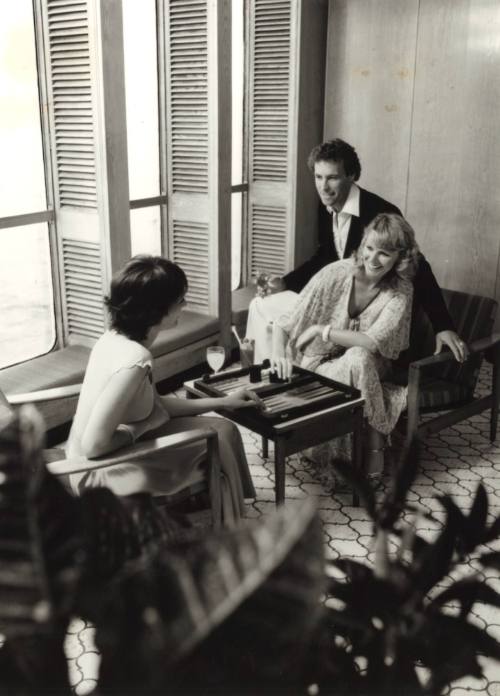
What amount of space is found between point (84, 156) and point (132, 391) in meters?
2.20

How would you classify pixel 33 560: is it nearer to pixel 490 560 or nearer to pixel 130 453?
pixel 490 560

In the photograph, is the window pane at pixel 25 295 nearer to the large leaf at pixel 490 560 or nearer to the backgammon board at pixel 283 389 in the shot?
the backgammon board at pixel 283 389

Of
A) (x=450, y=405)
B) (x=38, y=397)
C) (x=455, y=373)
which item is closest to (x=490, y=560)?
(x=38, y=397)

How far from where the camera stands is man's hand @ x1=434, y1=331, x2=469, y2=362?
12.1 feet

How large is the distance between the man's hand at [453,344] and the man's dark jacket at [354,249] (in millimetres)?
60

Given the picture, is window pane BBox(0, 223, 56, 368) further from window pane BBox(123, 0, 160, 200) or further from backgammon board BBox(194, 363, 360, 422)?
backgammon board BBox(194, 363, 360, 422)

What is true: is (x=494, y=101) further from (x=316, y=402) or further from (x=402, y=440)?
(x=316, y=402)

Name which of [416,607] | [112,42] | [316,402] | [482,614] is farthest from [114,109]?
[416,607]

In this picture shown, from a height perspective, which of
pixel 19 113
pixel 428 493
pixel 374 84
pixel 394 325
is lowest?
pixel 428 493

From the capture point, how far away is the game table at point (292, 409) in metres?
3.09

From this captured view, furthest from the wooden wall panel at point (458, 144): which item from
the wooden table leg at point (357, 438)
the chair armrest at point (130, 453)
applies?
the chair armrest at point (130, 453)

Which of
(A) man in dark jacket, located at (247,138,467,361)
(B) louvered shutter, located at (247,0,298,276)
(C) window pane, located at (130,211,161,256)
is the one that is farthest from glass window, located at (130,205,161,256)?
(A) man in dark jacket, located at (247,138,467,361)

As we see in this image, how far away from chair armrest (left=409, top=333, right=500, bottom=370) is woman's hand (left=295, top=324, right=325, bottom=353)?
1.61 ft

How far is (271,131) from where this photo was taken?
19.0 feet
